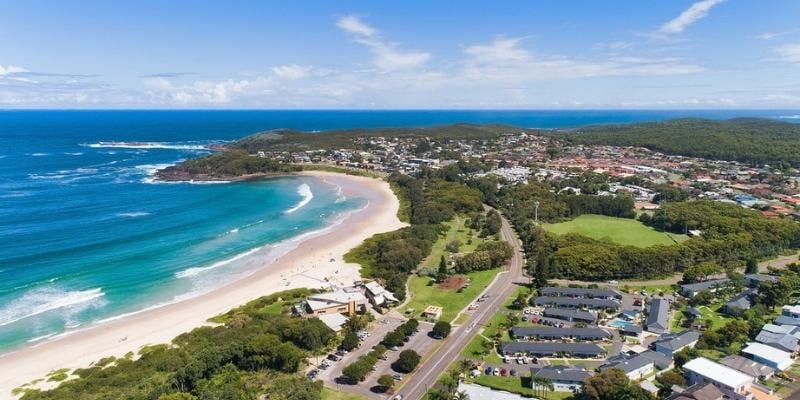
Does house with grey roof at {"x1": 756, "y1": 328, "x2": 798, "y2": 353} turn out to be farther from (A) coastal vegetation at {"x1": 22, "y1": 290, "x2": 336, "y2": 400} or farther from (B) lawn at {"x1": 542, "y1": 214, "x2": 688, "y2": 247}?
(A) coastal vegetation at {"x1": 22, "y1": 290, "x2": 336, "y2": 400}

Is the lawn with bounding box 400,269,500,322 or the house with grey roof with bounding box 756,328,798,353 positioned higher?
the house with grey roof with bounding box 756,328,798,353

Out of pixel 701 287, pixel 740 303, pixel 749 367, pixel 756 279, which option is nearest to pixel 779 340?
pixel 749 367

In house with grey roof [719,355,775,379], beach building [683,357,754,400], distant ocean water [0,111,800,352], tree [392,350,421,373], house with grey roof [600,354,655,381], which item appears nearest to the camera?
beach building [683,357,754,400]

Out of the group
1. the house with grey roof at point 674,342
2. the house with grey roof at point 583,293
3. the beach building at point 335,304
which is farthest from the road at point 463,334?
the house with grey roof at point 674,342

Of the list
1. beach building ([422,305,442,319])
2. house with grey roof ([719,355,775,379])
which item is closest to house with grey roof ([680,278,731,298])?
house with grey roof ([719,355,775,379])

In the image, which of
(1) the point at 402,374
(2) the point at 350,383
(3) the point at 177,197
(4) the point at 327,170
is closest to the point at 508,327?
(1) the point at 402,374

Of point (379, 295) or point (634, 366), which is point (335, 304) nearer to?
point (379, 295)
